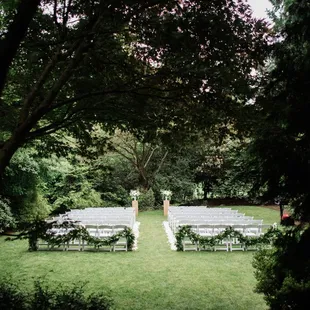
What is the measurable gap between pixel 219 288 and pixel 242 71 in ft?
19.4

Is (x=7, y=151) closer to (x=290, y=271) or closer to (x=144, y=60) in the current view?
(x=144, y=60)

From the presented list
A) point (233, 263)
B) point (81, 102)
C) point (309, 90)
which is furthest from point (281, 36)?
point (233, 263)

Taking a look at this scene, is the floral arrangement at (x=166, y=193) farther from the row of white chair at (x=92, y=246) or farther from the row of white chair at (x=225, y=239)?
the row of white chair at (x=92, y=246)

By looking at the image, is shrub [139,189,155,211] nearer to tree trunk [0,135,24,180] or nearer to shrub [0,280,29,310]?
shrub [0,280,29,310]

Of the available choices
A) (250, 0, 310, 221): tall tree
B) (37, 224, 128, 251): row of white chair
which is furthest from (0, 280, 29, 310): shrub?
(37, 224, 128, 251): row of white chair

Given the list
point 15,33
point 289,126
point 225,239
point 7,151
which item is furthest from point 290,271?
point 225,239

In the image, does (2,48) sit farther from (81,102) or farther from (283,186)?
(283,186)

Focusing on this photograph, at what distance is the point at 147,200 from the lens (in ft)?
95.6

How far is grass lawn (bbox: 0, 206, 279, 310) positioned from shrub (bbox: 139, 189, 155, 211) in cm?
1483

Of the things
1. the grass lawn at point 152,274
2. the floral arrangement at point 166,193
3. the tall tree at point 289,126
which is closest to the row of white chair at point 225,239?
the grass lawn at point 152,274

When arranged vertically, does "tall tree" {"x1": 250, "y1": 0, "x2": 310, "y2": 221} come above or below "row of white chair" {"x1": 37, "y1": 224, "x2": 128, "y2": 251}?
above

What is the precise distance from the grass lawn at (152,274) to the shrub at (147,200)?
48.7 ft

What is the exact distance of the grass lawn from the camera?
7.86 metres

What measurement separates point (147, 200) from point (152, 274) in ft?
63.1
